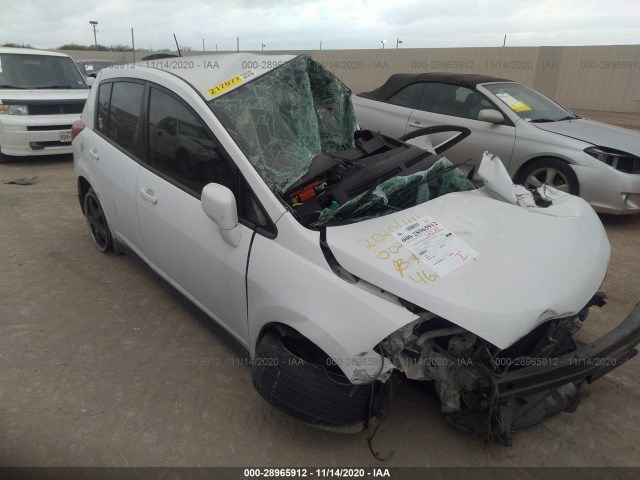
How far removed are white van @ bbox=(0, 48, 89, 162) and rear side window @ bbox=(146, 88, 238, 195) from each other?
5696 millimetres

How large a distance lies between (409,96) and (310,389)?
5149 mm

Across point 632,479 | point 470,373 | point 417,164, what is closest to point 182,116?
point 417,164

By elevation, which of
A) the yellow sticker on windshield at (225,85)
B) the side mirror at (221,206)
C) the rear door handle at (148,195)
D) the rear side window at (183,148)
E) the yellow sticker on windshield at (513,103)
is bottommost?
the rear door handle at (148,195)

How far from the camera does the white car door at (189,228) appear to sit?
236 cm

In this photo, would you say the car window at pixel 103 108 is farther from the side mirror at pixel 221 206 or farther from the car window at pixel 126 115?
the side mirror at pixel 221 206

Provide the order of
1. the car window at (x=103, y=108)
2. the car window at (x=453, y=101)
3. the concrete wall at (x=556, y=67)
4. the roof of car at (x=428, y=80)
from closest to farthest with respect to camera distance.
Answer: the car window at (x=103, y=108), the car window at (x=453, y=101), the roof of car at (x=428, y=80), the concrete wall at (x=556, y=67)

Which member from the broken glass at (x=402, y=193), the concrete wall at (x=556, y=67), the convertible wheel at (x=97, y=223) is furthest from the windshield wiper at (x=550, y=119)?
the concrete wall at (x=556, y=67)

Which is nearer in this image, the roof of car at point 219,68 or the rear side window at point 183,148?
the rear side window at point 183,148

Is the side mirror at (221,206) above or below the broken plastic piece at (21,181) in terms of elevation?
above

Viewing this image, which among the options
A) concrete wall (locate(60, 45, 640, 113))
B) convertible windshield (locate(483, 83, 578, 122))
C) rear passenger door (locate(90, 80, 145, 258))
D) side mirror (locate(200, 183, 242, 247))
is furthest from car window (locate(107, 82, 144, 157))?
concrete wall (locate(60, 45, 640, 113))

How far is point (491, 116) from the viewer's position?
5.18 m

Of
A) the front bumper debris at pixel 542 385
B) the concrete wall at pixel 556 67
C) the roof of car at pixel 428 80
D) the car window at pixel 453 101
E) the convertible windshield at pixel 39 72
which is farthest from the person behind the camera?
the concrete wall at pixel 556 67

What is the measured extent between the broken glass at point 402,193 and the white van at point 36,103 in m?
7.07

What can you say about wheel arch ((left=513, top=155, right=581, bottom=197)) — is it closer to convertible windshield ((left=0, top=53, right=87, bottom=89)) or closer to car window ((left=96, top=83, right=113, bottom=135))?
car window ((left=96, top=83, right=113, bottom=135))
